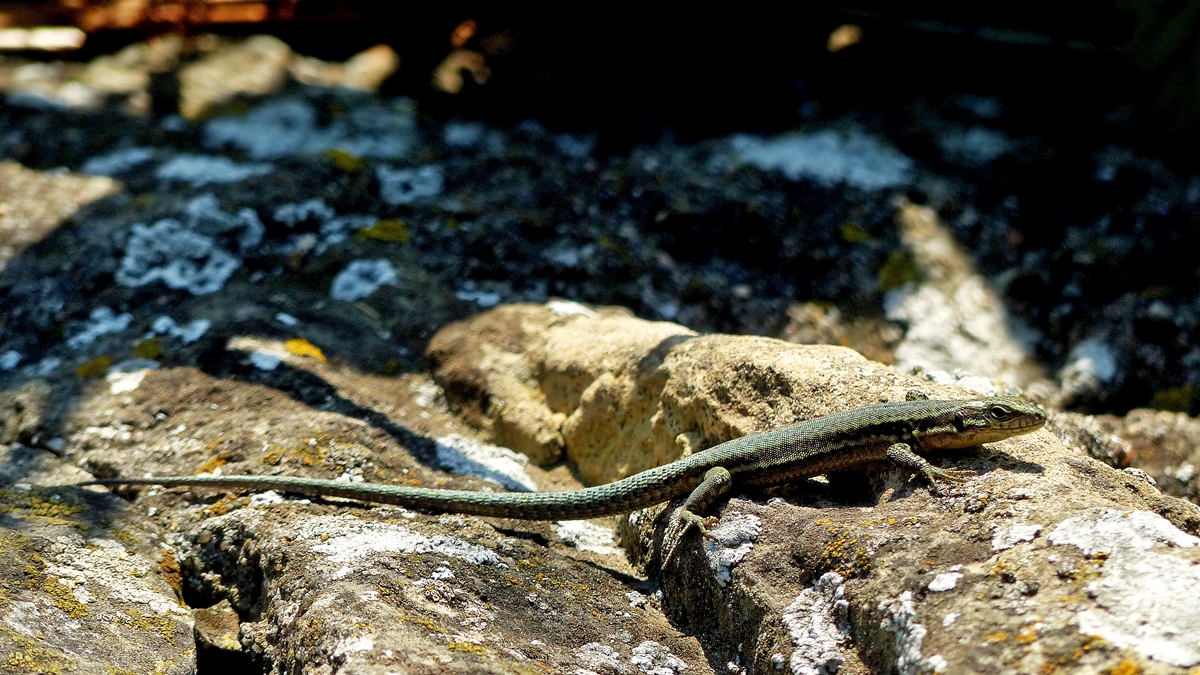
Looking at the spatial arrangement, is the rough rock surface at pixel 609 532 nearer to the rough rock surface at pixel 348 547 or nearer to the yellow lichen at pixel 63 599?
the rough rock surface at pixel 348 547

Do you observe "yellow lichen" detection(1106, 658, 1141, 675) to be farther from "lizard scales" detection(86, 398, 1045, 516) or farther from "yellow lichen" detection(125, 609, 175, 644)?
"yellow lichen" detection(125, 609, 175, 644)

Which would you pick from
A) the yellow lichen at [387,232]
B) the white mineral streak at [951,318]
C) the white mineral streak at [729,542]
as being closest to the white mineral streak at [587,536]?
the white mineral streak at [729,542]

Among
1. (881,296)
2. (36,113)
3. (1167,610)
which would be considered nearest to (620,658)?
(1167,610)

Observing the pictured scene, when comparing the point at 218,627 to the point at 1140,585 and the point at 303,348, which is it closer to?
the point at 303,348

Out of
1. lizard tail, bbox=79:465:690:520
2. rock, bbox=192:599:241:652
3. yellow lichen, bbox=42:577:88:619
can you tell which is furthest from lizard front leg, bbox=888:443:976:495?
yellow lichen, bbox=42:577:88:619

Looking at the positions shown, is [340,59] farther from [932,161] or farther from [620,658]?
[620,658]

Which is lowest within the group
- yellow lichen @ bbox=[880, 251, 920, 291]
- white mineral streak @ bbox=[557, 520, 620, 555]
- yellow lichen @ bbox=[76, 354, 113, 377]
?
white mineral streak @ bbox=[557, 520, 620, 555]
